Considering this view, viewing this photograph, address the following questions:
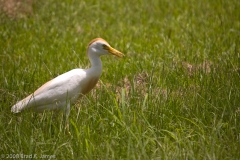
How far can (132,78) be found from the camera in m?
5.34

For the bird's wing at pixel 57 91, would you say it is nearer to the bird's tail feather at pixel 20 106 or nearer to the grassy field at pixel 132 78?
the bird's tail feather at pixel 20 106

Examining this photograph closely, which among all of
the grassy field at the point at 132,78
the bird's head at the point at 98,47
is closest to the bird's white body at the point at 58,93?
the grassy field at the point at 132,78

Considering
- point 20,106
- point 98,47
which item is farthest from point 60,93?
point 98,47

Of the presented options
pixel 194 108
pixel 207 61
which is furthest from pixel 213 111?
pixel 207 61

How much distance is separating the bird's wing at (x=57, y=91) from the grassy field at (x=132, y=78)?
0.15 metres

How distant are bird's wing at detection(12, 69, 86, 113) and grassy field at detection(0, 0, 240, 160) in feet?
0.51

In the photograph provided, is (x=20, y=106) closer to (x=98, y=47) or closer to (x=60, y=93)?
(x=60, y=93)

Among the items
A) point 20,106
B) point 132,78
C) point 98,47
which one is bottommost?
point 132,78

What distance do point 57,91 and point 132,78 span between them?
0.94 meters

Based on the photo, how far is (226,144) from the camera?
3.99 m

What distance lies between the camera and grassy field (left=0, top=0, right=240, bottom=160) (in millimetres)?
4000

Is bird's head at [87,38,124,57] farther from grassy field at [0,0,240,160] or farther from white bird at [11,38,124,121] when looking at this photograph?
grassy field at [0,0,240,160]

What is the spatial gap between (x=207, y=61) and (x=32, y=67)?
6.95 ft

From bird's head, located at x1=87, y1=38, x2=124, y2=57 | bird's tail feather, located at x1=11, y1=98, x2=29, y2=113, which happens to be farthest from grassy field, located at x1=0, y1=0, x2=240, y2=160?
bird's head, located at x1=87, y1=38, x2=124, y2=57
